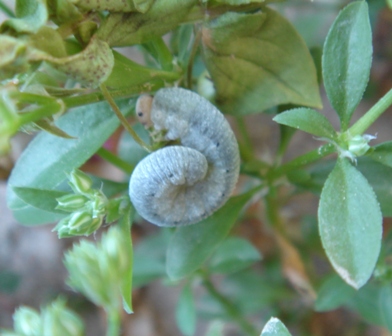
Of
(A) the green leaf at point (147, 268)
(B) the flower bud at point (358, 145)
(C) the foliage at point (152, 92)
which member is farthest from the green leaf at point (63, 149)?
(A) the green leaf at point (147, 268)

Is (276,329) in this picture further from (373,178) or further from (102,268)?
(373,178)

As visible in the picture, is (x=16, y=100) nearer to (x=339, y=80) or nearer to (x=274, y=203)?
(x=339, y=80)

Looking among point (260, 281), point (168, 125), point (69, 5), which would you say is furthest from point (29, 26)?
point (260, 281)

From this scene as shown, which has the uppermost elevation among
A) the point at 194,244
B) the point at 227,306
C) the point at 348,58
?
the point at 348,58

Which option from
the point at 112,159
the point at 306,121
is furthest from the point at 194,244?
the point at 306,121

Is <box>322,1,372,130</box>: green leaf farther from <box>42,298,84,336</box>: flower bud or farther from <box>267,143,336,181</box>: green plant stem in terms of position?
<box>42,298,84,336</box>: flower bud

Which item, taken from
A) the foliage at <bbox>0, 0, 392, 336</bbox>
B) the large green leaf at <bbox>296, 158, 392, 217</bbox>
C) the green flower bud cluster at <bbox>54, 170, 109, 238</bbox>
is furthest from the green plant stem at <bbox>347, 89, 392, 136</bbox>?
the green flower bud cluster at <bbox>54, 170, 109, 238</bbox>

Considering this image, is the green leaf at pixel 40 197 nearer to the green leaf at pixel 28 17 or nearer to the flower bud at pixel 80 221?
the flower bud at pixel 80 221

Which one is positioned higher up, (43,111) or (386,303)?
(43,111)

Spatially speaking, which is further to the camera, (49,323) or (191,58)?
(191,58)
